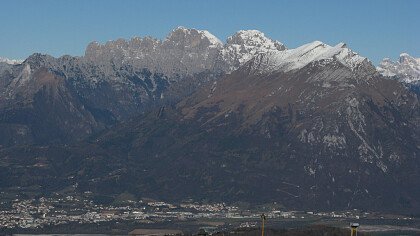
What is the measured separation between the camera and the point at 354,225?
120 metres

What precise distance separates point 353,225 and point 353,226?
445mm

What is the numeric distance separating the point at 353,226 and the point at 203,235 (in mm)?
35428

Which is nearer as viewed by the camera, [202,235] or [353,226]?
[353,226]

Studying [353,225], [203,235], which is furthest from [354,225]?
[203,235]

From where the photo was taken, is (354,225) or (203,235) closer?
(354,225)

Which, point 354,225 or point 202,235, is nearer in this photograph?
point 354,225

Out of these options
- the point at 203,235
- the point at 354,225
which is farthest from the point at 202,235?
the point at 354,225

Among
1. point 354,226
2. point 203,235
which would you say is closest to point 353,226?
point 354,226

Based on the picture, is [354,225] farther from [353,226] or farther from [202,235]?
[202,235]

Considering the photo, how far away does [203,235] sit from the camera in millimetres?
151000

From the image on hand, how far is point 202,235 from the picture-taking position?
499 ft

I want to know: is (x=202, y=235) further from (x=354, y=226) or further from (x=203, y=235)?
(x=354, y=226)

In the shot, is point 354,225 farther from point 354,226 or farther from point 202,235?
point 202,235

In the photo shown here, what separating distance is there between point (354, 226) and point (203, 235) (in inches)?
1392
